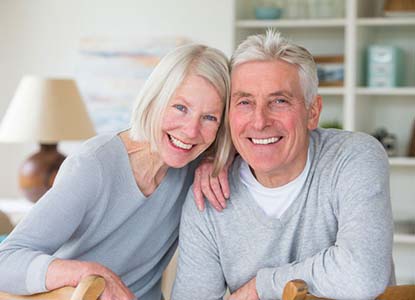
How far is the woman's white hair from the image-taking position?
7.18ft

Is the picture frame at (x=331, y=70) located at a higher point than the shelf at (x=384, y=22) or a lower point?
lower

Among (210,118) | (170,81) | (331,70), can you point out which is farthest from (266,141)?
(331,70)

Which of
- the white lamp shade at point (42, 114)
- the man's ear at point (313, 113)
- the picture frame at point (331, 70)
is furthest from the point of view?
the picture frame at point (331, 70)

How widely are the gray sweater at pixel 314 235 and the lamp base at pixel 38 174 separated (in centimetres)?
235

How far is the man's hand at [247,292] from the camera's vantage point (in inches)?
83.1

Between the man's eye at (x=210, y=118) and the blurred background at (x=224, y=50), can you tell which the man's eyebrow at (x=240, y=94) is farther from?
the blurred background at (x=224, y=50)

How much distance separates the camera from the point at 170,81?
2.20 meters

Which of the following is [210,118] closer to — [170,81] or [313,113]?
[170,81]

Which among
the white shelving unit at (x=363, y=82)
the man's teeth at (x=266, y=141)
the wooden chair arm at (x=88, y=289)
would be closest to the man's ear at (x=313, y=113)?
the man's teeth at (x=266, y=141)

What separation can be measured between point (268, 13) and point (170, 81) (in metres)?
3.08

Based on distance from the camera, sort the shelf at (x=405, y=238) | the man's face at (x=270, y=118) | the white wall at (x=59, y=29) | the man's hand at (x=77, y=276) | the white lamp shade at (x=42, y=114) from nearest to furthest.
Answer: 1. the man's hand at (x=77, y=276)
2. the man's face at (x=270, y=118)
3. the white lamp shade at (x=42, y=114)
4. the shelf at (x=405, y=238)
5. the white wall at (x=59, y=29)

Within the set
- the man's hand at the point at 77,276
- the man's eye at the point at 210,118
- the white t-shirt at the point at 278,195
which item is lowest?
the man's hand at the point at 77,276

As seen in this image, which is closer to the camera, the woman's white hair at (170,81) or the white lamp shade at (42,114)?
the woman's white hair at (170,81)

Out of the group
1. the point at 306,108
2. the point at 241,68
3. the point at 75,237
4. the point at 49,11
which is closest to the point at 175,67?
the point at 241,68
